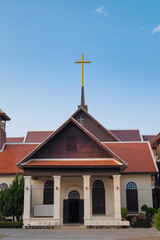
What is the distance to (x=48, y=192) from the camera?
25328mm

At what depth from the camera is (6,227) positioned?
22156mm

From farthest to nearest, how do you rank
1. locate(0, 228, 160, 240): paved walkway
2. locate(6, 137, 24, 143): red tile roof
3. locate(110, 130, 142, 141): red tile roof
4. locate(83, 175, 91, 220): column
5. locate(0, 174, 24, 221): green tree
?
1. locate(6, 137, 24, 143): red tile roof
2. locate(110, 130, 142, 141): red tile roof
3. locate(0, 174, 24, 221): green tree
4. locate(83, 175, 91, 220): column
5. locate(0, 228, 160, 240): paved walkway

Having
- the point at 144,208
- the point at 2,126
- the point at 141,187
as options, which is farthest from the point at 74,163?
the point at 2,126

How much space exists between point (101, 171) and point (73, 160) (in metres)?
2.54

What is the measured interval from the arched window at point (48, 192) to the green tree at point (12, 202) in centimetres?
251

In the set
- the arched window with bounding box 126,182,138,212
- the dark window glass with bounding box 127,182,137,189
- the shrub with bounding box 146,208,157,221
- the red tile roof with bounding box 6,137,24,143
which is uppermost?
the red tile roof with bounding box 6,137,24,143

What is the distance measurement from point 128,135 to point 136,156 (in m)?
10.2

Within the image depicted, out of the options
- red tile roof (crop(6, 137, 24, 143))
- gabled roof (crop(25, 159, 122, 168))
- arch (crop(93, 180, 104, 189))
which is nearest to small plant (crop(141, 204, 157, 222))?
arch (crop(93, 180, 104, 189))

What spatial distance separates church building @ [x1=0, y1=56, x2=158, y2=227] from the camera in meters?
22.4

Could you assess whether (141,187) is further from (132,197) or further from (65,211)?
(65,211)

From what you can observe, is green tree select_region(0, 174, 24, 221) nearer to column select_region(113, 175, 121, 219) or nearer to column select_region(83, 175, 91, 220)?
column select_region(83, 175, 91, 220)

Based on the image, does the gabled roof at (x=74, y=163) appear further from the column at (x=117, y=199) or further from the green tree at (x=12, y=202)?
the green tree at (x=12, y=202)

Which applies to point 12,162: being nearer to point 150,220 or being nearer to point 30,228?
point 30,228

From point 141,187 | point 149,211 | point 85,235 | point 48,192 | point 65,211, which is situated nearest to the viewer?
point 85,235
